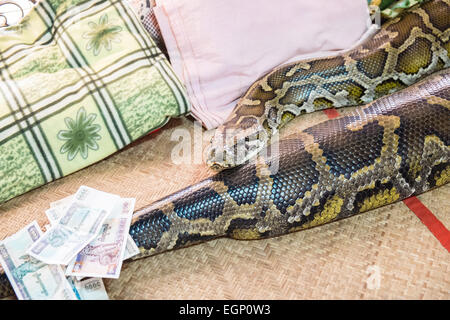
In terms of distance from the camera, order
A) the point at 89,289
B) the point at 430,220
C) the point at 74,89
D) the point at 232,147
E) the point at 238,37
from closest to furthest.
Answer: the point at 89,289
the point at 430,220
the point at 232,147
the point at 74,89
the point at 238,37

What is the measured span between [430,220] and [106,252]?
1514 mm

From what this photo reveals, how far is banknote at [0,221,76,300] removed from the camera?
175cm

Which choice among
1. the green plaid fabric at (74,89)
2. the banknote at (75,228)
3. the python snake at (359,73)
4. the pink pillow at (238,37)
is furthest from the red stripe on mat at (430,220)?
the banknote at (75,228)

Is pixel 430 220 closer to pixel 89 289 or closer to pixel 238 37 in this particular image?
Answer: pixel 238 37

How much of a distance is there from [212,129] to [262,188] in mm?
717

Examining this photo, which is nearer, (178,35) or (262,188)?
(262,188)

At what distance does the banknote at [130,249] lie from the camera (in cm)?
A: 182

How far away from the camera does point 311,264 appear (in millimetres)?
1839

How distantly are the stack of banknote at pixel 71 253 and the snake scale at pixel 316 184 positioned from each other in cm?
8

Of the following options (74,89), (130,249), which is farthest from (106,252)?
(74,89)

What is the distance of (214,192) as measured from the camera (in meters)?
1.86

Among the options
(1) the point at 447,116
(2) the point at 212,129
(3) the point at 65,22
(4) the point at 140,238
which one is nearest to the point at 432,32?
(1) the point at 447,116

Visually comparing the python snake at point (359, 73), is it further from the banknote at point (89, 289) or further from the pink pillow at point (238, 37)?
the banknote at point (89, 289)
